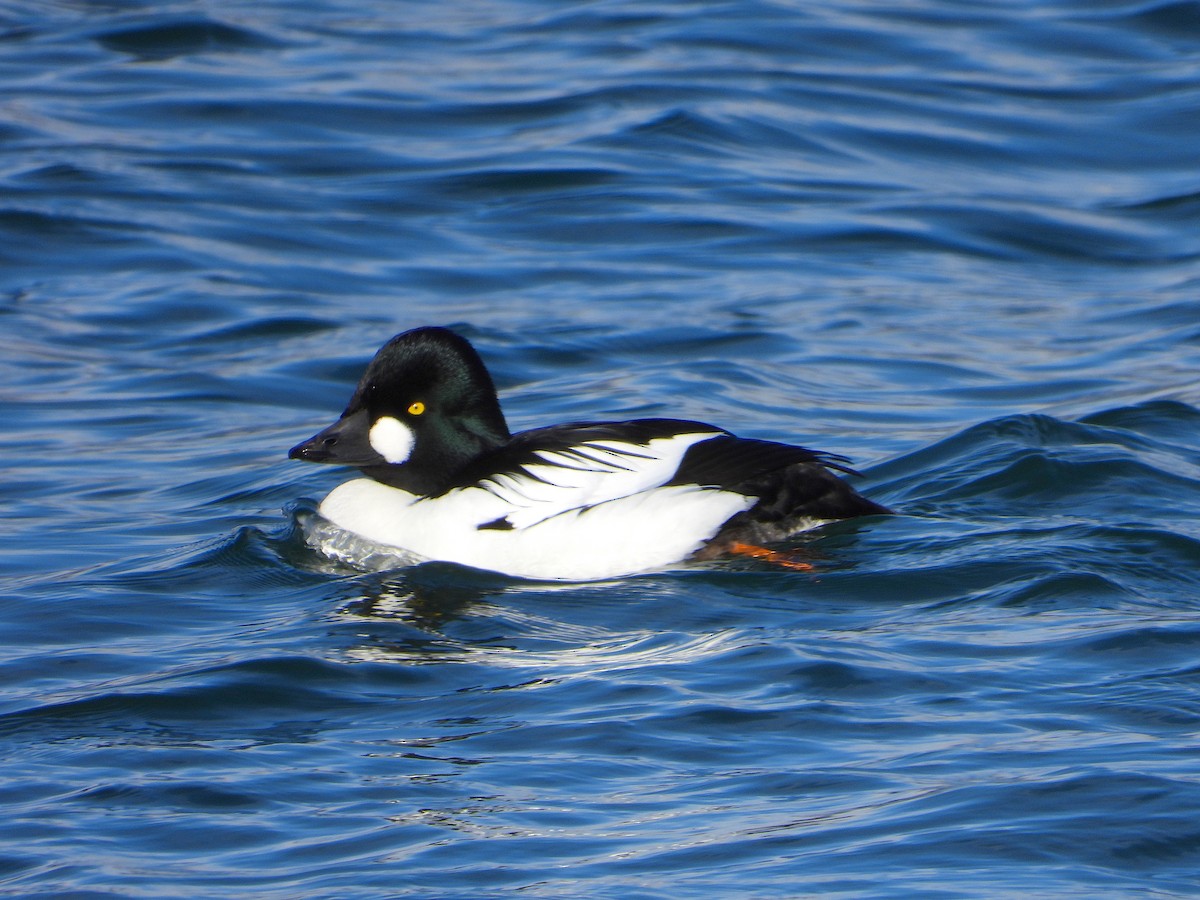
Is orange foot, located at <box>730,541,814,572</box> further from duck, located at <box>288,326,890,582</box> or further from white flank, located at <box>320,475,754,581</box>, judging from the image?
white flank, located at <box>320,475,754,581</box>

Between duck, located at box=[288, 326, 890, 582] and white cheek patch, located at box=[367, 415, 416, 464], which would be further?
white cheek patch, located at box=[367, 415, 416, 464]

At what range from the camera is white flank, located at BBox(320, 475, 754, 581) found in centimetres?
677

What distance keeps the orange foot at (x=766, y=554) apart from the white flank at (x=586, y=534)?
11 centimetres

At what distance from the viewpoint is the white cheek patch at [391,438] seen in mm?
7250

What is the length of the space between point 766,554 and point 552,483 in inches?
31.9

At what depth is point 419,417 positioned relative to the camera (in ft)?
23.8

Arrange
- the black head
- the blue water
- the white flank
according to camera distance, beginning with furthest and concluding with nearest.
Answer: the black head < the white flank < the blue water

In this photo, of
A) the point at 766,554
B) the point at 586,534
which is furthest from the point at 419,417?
the point at 766,554

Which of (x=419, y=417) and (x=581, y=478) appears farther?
(x=419, y=417)

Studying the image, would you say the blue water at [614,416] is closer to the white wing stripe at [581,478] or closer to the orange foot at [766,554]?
the orange foot at [766,554]

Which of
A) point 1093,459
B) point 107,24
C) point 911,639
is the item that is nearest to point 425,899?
point 911,639

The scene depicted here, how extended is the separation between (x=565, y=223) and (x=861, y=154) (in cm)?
258

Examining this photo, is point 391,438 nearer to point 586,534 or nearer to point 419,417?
point 419,417

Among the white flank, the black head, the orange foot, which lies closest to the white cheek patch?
the black head
